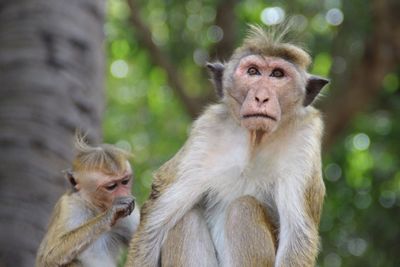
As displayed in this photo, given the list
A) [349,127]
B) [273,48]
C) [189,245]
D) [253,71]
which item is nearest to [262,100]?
[253,71]

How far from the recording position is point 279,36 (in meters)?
7.64

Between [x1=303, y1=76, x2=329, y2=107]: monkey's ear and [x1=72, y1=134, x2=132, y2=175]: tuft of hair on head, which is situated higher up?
[x1=72, y1=134, x2=132, y2=175]: tuft of hair on head

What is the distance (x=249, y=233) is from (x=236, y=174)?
0.56m

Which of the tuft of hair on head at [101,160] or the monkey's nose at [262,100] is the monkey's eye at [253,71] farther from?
the tuft of hair on head at [101,160]

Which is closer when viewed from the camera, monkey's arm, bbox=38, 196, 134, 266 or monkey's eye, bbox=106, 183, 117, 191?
monkey's arm, bbox=38, 196, 134, 266

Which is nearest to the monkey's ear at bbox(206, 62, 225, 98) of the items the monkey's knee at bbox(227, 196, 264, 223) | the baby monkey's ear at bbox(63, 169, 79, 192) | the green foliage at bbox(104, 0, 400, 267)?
the monkey's knee at bbox(227, 196, 264, 223)

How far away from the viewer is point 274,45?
735 centimetres

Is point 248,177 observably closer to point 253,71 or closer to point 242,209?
point 242,209

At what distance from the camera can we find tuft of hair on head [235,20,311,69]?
A: 7.30 m

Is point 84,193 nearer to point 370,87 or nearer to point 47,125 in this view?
point 47,125

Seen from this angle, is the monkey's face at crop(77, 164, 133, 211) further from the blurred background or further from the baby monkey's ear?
the blurred background

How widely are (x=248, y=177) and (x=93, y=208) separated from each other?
1.46 meters

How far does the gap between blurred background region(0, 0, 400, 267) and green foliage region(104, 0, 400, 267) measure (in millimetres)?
25

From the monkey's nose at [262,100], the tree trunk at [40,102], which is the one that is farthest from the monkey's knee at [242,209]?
the tree trunk at [40,102]
